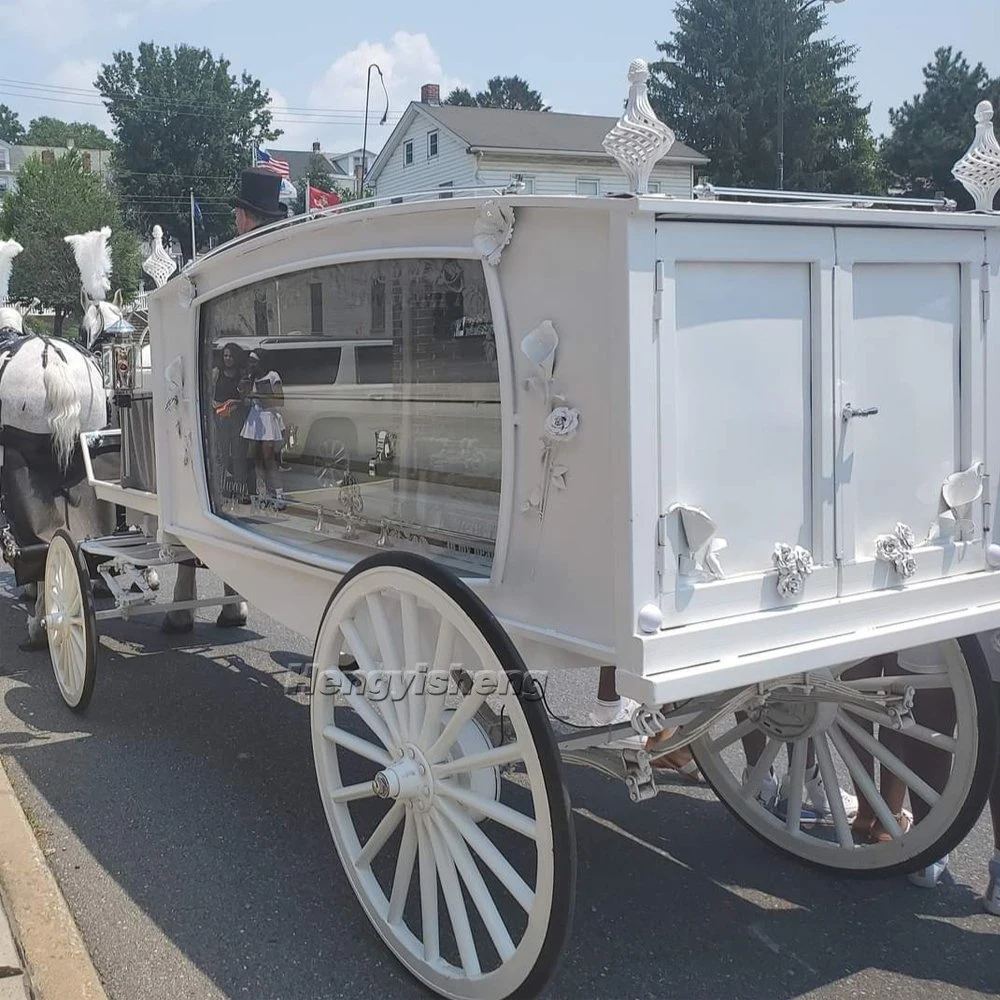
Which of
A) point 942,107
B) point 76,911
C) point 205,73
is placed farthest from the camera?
point 205,73

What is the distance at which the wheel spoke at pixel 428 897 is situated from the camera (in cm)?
287

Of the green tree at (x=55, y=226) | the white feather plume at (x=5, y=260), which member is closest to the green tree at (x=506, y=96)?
the green tree at (x=55, y=226)

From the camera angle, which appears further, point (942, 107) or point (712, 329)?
point (942, 107)

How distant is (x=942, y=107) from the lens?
40750 millimetres

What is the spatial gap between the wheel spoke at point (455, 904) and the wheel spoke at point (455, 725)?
0.64ft

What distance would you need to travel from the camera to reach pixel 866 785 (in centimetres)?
357

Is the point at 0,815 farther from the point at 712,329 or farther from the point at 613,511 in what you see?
the point at 712,329

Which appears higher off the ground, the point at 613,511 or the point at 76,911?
the point at 613,511

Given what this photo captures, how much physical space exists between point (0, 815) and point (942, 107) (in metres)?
44.1

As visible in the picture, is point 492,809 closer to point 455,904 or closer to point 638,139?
point 455,904

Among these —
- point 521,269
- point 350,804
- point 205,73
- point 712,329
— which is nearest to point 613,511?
point 712,329

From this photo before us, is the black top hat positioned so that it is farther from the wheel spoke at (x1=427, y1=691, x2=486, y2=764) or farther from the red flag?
the wheel spoke at (x1=427, y1=691, x2=486, y2=764)

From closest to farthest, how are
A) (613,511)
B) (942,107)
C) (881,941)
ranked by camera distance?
(613,511), (881,941), (942,107)

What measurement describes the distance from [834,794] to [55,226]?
147ft
